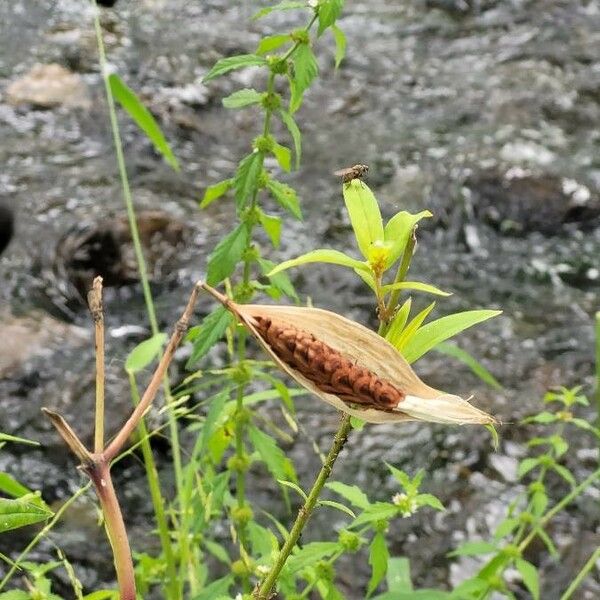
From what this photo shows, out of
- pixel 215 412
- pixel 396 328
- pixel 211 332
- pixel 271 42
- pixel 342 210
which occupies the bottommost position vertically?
pixel 342 210

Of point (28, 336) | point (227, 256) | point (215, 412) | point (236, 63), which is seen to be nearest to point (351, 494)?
point (215, 412)

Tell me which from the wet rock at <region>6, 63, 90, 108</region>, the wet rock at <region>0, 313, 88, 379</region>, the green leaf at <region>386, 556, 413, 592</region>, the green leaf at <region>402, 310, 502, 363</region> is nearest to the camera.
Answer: the green leaf at <region>402, 310, 502, 363</region>

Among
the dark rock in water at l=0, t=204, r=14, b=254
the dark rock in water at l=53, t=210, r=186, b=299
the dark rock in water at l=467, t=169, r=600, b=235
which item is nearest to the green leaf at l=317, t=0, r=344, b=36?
the dark rock in water at l=53, t=210, r=186, b=299

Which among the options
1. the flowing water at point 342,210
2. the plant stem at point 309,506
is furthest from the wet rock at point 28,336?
the plant stem at point 309,506

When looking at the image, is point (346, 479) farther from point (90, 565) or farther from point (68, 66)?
point (68, 66)

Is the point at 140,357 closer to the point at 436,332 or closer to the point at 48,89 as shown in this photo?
the point at 436,332

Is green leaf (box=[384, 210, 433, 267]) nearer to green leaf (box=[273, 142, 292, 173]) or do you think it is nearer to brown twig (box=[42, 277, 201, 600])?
brown twig (box=[42, 277, 201, 600])
